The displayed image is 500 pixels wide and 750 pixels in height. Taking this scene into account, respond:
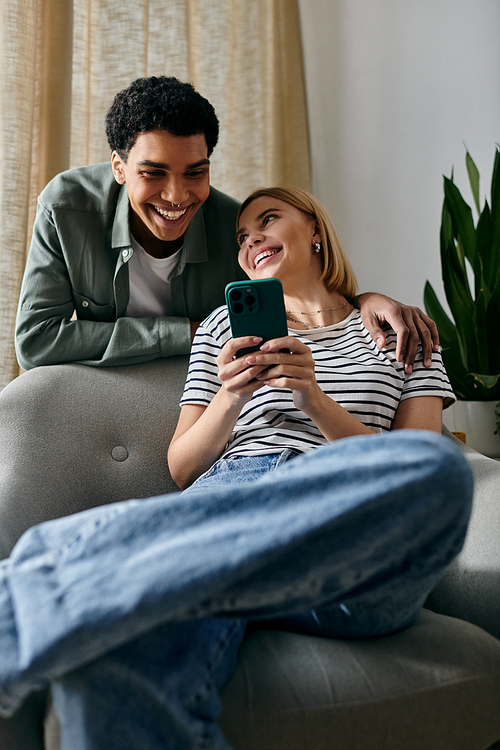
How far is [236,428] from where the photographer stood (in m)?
1.08

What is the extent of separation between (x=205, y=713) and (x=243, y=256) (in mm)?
897

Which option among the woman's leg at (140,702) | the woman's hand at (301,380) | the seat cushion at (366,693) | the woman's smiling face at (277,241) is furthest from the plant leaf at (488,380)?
the woman's leg at (140,702)

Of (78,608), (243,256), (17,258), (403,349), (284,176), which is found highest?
(284,176)

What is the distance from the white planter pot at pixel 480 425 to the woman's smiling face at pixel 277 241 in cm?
62

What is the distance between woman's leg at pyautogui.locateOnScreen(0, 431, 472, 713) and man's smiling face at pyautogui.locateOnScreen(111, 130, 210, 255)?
792 mm

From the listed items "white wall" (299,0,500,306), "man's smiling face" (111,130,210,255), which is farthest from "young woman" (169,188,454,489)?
"white wall" (299,0,500,306)

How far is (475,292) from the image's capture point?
1.59m

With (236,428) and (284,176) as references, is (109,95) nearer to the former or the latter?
(284,176)

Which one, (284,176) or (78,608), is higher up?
(284,176)

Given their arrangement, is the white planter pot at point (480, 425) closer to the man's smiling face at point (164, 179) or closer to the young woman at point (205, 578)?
Answer: the man's smiling face at point (164, 179)

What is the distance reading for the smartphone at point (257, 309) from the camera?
2.92 feet

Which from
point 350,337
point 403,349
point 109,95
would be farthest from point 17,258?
point 403,349

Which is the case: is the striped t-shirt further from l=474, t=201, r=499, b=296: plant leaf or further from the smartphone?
l=474, t=201, r=499, b=296: plant leaf

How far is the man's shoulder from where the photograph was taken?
128cm
